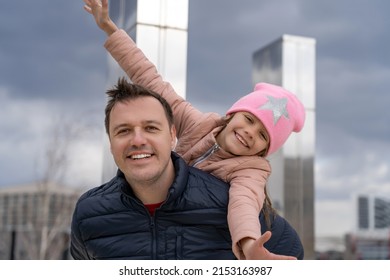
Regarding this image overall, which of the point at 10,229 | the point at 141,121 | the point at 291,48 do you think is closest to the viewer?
the point at 141,121

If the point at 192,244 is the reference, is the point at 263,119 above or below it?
above

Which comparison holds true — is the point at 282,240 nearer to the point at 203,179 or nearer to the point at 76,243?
the point at 203,179

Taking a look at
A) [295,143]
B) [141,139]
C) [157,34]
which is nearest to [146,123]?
[141,139]

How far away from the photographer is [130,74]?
133cm

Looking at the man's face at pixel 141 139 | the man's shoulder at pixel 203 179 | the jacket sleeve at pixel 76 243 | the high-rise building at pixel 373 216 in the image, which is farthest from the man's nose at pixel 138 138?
the high-rise building at pixel 373 216

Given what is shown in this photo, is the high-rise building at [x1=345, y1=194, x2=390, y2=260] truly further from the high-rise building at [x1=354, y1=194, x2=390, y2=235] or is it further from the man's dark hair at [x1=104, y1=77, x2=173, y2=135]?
the man's dark hair at [x1=104, y1=77, x2=173, y2=135]

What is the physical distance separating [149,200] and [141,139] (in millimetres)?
133

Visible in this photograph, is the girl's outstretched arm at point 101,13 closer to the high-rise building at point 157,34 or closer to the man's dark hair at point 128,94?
the man's dark hair at point 128,94

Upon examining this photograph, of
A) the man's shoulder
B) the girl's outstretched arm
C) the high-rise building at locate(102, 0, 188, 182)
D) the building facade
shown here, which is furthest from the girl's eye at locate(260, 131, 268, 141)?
the building facade

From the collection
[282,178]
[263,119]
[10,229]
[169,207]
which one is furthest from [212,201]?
[10,229]

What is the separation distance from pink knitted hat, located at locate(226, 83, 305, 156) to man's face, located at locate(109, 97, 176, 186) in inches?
7.3

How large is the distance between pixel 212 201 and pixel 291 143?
9.48ft

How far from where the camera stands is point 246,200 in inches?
44.3
